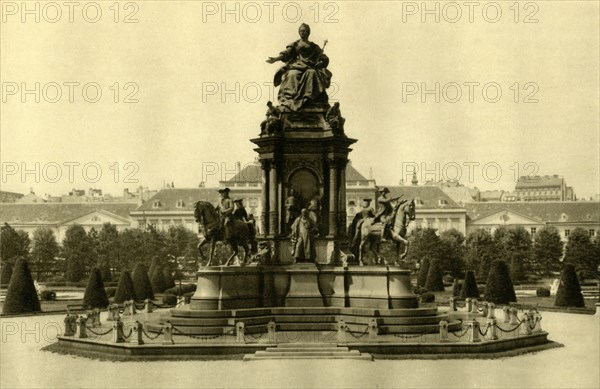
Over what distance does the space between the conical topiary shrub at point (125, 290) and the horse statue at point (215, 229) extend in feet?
56.8

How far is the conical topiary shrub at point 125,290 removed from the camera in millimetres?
41781

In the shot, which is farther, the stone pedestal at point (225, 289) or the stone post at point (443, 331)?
the stone pedestal at point (225, 289)

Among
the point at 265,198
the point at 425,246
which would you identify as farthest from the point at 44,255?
the point at 265,198

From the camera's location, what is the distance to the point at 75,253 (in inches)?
2913

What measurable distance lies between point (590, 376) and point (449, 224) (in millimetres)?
101885

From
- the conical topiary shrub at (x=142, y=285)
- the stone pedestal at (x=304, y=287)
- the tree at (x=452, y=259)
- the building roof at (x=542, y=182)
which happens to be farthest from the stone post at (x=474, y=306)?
the building roof at (x=542, y=182)

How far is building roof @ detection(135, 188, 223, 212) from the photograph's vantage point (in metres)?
119

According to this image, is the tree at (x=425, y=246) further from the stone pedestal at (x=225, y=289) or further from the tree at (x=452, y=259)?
the stone pedestal at (x=225, y=289)

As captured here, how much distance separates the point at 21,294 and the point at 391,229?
19.5m

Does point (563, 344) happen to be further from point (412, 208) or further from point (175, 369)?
point (175, 369)

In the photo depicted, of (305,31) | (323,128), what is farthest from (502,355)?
(305,31)

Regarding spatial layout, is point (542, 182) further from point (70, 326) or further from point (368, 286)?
point (70, 326)

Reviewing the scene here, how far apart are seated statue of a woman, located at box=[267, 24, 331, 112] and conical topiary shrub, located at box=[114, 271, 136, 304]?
1826 centimetres

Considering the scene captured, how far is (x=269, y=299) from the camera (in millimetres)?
25469
